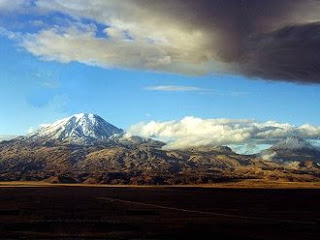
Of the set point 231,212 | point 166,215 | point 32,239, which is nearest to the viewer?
point 32,239

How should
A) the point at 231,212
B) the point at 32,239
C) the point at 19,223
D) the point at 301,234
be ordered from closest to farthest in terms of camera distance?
the point at 32,239, the point at 301,234, the point at 19,223, the point at 231,212

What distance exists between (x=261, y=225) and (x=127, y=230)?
24.4 m

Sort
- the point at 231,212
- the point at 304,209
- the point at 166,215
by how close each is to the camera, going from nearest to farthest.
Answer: the point at 166,215 → the point at 231,212 → the point at 304,209

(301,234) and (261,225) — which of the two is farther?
(261,225)

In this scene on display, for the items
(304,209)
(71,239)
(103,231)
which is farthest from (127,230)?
(304,209)

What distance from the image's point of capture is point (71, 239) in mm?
69688

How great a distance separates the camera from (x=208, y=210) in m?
117

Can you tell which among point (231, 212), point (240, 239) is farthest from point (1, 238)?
point (231, 212)

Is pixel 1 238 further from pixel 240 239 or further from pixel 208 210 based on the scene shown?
pixel 208 210

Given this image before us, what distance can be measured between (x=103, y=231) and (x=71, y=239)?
27.6 feet

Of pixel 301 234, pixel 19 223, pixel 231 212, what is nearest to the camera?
pixel 301 234

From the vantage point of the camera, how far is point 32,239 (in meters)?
69.3

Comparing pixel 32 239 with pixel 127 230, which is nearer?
pixel 32 239

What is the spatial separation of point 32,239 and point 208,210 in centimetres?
5539
